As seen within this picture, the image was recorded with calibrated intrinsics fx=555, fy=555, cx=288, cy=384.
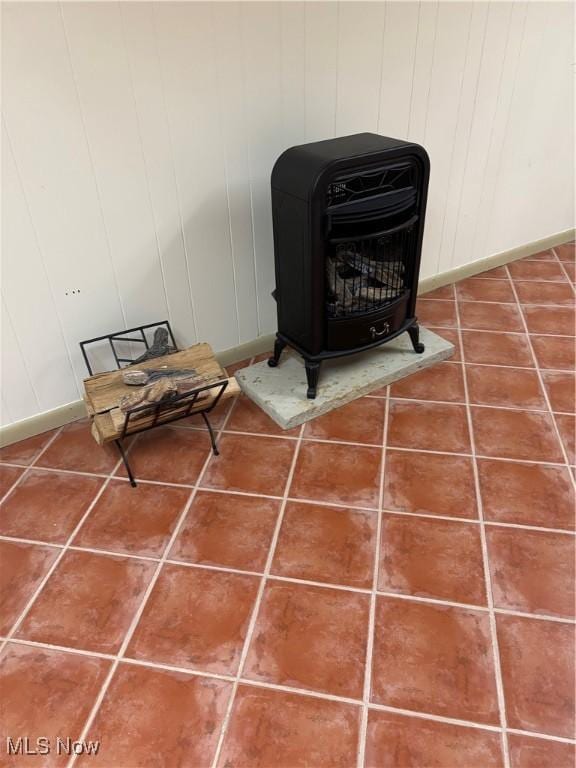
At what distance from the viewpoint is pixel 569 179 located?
3.12 meters

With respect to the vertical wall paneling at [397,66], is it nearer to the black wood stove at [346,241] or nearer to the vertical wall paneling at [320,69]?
the vertical wall paneling at [320,69]

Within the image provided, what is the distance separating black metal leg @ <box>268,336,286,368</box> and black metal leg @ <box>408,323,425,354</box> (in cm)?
53

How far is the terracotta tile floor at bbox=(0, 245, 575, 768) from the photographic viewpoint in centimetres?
119

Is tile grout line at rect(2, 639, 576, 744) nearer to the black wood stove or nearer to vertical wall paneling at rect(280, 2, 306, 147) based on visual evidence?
the black wood stove

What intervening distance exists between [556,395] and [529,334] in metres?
0.46

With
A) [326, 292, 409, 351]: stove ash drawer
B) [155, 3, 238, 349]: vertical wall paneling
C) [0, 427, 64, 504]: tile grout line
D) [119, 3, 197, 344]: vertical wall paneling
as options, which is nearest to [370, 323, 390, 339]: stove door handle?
[326, 292, 409, 351]: stove ash drawer

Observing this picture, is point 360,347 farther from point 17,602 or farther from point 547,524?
point 17,602

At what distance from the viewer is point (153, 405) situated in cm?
166

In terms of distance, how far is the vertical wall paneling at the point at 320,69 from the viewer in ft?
6.18

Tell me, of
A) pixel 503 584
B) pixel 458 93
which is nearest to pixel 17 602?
pixel 503 584

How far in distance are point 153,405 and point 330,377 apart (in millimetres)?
774

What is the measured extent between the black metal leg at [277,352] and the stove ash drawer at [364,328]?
0.78 ft

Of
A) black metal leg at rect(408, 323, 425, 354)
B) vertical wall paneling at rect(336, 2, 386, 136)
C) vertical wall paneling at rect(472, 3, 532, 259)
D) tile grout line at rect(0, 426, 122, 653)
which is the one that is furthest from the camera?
vertical wall paneling at rect(472, 3, 532, 259)

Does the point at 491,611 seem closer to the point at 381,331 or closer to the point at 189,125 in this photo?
the point at 381,331
